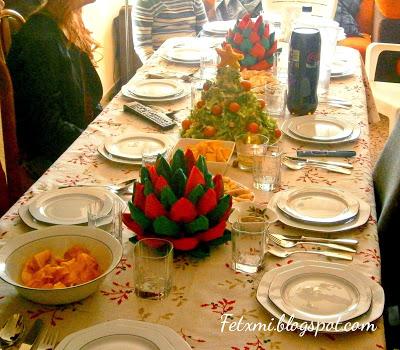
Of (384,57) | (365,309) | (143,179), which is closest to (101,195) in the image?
(143,179)

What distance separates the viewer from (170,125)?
5.97ft

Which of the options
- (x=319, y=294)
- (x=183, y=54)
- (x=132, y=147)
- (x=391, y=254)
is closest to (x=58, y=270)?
(x=319, y=294)

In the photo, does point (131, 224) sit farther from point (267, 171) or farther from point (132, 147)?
point (132, 147)

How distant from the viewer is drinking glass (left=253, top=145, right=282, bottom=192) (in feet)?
4.78

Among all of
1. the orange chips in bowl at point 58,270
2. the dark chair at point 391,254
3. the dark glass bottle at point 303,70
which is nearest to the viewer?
the orange chips in bowl at point 58,270

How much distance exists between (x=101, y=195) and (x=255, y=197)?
0.34 meters

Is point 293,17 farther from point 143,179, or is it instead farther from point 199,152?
point 143,179

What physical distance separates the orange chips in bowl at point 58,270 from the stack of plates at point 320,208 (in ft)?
1.39

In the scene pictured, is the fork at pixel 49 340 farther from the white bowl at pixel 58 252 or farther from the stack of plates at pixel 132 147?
the stack of plates at pixel 132 147

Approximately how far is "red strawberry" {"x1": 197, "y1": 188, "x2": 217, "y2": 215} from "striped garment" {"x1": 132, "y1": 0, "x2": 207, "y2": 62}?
223 centimetres

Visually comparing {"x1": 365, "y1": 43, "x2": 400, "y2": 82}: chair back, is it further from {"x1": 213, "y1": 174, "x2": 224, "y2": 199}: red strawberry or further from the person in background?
{"x1": 213, "y1": 174, "x2": 224, "y2": 199}: red strawberry

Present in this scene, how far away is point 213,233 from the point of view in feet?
3.86

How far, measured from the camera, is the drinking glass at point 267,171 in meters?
1.46

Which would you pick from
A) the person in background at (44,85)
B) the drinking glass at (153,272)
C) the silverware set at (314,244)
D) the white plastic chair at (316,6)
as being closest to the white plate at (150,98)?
the person in background at (44,85)
